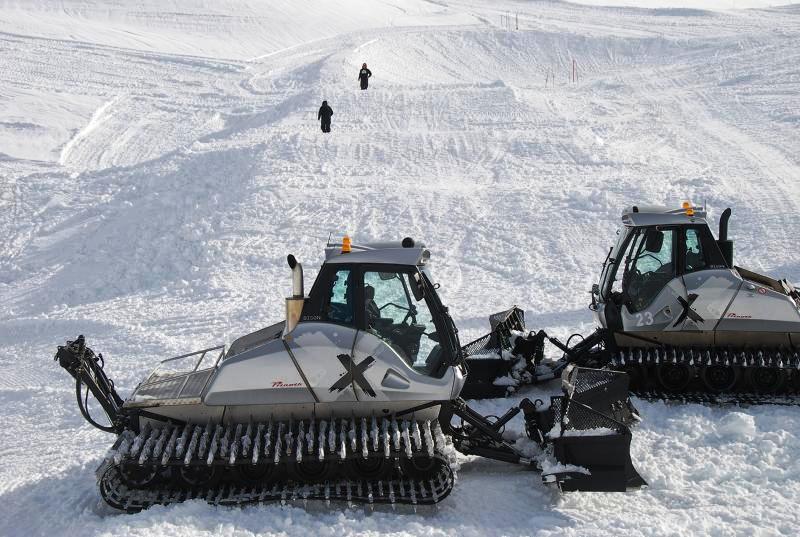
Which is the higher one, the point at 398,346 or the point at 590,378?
the point at 398,346

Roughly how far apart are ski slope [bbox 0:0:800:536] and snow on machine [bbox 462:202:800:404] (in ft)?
1.59

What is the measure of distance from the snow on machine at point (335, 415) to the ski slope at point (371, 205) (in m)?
0.30

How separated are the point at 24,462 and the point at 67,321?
522 cm

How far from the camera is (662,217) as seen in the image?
10.0 meters

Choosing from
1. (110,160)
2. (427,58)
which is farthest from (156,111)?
(427,58)

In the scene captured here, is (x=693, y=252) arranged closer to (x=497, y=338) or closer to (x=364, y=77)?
(x=497, y=338)

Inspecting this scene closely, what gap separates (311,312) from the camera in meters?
7.34

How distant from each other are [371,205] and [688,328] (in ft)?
30.1

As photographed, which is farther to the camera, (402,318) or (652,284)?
(652,284)

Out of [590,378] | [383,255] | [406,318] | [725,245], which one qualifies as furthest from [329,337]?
[725,245]

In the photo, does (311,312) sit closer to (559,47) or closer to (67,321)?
(67,321)

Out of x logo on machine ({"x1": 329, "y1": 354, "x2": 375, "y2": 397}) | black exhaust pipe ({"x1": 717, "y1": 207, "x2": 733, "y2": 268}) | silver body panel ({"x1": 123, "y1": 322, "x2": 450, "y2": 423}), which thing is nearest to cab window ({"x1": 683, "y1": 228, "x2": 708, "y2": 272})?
black exhaust pipe ({"x1": 717, "y1": 207, "x2": 733, "y2": 268})

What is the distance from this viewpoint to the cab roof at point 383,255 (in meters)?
7.33

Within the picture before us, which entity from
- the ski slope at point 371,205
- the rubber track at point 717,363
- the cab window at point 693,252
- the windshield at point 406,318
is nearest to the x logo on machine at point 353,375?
the windshield at point 406,318
